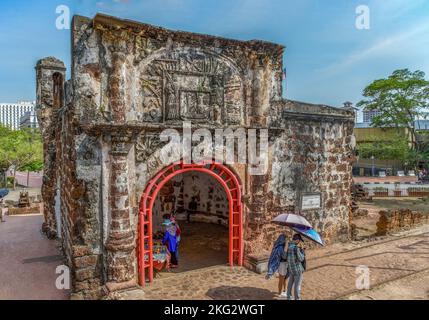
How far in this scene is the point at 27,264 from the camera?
8.26 metres

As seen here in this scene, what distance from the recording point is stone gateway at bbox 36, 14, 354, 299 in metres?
6.36

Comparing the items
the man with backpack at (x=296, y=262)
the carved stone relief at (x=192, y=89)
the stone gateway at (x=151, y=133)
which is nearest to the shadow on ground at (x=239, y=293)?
the man with backpack at (x=296, y=262)

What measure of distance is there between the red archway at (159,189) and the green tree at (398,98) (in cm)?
2041

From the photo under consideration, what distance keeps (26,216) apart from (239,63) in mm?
12175

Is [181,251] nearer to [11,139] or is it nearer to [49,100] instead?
[49,100]

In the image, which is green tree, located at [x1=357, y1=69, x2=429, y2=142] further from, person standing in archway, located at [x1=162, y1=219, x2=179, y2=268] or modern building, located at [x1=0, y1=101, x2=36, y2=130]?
modern building, located at [x1=0, y1=101, x2=36, y2=130]

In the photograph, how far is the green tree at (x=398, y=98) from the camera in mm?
23094

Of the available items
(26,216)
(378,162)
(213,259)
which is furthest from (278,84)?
(378,162)

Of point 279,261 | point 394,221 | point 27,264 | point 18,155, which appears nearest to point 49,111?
point 27,264

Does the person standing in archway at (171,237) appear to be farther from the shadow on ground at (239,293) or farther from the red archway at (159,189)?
the shadow on ground at (239,293)

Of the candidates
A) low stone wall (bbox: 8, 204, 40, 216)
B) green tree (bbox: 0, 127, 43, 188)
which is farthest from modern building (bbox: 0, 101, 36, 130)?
low stone wall (bbox: 8, 204, 40, 216)

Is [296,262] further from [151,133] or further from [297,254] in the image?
[151,133]

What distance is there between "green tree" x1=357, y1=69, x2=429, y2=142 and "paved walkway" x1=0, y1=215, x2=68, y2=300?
75.0 feet

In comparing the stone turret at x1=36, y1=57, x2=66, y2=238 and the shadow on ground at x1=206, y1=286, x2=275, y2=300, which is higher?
the stone turret at x1=36, y1=57, x2=66, y2=238
